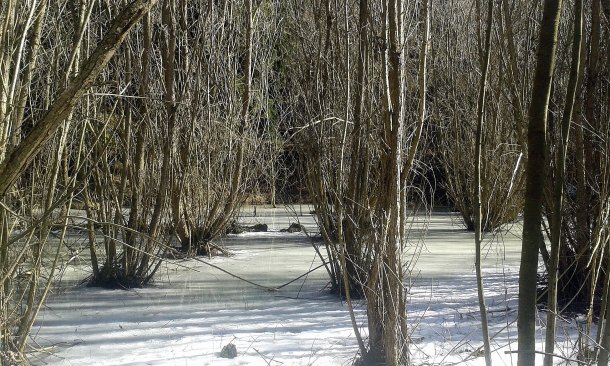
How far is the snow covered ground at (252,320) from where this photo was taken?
17.8 feet

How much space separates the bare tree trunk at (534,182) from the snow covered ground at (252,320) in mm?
1813

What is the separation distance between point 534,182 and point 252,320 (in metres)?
4.67

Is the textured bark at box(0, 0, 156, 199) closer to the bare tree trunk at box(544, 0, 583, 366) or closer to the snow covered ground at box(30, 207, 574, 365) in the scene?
the bare tree trunk at box(544, 0, 583, 366)

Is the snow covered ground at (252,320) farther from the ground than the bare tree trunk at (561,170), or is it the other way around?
the bare tree trunk at (561,170)

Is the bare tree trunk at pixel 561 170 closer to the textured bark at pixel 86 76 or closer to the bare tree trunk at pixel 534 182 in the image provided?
the bare tree trunk at pixel 534 182

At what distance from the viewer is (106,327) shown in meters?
6.41

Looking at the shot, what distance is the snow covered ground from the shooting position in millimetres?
5430

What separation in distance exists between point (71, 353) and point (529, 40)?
425 cm

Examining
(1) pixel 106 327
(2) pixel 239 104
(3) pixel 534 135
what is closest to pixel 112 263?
(1) pixel 106 327

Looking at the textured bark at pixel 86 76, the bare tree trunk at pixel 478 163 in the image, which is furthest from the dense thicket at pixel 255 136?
the bare tree trunk at pixel 478 163

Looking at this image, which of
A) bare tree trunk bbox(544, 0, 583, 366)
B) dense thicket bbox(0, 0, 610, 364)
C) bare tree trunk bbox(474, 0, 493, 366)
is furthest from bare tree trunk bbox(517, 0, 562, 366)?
bare tree trunk bbox(474, 0, 493, 366)

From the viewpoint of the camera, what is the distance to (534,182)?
2.19m

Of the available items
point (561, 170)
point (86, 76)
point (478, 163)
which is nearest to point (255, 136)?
point (478, 163)

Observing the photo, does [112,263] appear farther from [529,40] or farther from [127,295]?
[529,40]
